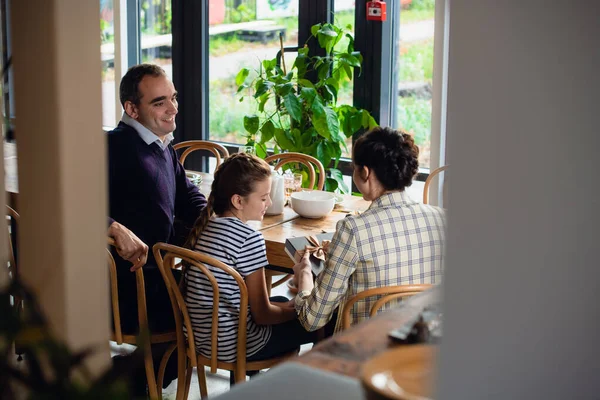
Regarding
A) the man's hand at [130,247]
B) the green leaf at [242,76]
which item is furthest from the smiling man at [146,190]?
the green leaf at [242,76]

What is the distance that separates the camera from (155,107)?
290cm

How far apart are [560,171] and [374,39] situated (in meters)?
3.81

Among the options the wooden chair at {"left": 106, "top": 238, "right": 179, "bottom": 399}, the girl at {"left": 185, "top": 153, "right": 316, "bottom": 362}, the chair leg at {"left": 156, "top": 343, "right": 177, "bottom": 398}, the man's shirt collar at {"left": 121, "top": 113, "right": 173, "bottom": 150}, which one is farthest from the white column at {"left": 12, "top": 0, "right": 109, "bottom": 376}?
the man's shirt collar at {"left": 121, "top": 113, "right": 173, "bottom": 150}

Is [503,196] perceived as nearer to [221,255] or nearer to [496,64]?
[496,64]

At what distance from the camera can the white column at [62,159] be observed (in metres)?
0.87

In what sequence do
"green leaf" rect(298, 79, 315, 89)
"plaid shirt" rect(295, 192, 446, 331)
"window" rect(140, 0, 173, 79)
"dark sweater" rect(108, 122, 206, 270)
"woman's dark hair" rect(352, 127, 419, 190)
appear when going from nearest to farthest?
"plaid shirt" rect(295, 192, 446, 331) < "woman's dark hair" rect(352, 127, 419, 190) < "dark sweater" rect(108, 122, 206, 270) < "green leaf" rect(298, 79, 315, 89) < "window" rect(140, 0, 173, 79)

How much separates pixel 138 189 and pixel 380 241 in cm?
105

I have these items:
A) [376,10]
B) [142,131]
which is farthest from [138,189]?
[376,10]

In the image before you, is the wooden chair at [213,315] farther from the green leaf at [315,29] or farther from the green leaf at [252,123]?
the green leaf at [315,29]

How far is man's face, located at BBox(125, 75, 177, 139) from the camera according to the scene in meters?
2.88

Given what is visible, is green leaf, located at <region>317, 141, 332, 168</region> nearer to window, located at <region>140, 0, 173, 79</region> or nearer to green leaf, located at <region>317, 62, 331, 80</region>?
green leaf, located at <region>317, 62, 331, 80</region>

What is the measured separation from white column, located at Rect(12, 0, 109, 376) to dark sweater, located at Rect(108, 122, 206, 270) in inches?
68.4

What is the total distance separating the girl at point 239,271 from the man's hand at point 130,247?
0.51 ft

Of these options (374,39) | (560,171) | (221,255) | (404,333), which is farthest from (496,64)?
(374,39)
